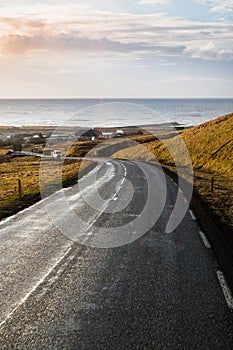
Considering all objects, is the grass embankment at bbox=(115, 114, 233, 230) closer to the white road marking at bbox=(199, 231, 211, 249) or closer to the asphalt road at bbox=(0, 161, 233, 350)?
the white road marking at bbox=(199, 231, 211, 249)

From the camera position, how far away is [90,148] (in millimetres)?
88500

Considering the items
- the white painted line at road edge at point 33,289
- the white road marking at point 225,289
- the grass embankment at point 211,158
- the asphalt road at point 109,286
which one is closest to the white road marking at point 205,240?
the asphalt road at point 109,286

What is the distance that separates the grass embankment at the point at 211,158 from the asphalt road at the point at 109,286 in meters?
3.82

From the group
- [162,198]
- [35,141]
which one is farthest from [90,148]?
[162,198]

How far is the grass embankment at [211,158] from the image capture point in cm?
1937

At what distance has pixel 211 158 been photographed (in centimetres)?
4322

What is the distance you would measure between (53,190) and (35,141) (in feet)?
292

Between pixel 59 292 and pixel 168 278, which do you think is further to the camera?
pixel 168 278

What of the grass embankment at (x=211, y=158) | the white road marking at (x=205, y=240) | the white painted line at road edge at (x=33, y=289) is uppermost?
the white painted line at road edge at (x=33, y=289)

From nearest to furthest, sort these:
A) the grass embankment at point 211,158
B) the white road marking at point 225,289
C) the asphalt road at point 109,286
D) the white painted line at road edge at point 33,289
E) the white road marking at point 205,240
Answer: the asphalt road at point 109,286, the white painted line at road edge at point 33,289, the white road marking at point 225,289, the white road marking at point 205,240, the grass embankment at point 211,158

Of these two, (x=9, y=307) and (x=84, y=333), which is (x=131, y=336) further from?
(x=9, y=307)

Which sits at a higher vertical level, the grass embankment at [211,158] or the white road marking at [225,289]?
the white road marking at [225,289]

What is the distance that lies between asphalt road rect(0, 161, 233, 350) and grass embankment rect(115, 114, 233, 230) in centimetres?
382

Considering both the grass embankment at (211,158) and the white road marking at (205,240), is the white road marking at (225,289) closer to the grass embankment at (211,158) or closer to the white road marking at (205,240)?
the white road marking at (205,240)
